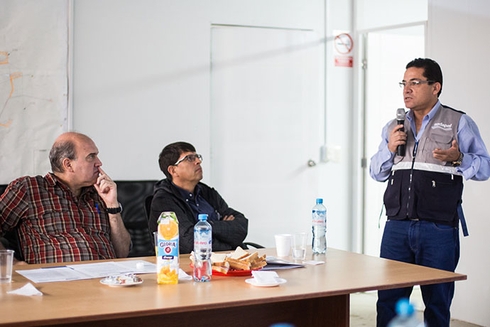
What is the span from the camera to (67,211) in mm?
3562

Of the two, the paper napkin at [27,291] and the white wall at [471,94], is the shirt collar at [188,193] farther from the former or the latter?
the white wall at [471,94]

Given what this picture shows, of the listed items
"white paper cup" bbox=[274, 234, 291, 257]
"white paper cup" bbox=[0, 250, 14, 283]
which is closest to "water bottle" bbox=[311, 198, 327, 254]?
"white paper cup" bbox=[274, 234, 291, 257]

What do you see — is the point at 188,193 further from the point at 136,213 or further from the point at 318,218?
the point at 136,213

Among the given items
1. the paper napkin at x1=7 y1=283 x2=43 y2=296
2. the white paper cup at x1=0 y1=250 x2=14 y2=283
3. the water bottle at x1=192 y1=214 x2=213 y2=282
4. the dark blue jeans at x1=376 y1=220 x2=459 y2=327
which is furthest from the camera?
the dark blue jeans at x1=376 y1=220 x2=459 y2=327

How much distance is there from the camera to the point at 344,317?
2.99 meters

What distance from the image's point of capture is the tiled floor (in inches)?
198

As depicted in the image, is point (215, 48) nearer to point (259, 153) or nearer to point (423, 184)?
point (259, 153)

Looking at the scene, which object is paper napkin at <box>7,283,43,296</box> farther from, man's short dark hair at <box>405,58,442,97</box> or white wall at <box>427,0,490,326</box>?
white wall at <box>427,0,490,326</box>

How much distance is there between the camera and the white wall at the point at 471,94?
4977 mm

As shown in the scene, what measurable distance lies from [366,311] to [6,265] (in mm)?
3306

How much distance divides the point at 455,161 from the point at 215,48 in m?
2.30

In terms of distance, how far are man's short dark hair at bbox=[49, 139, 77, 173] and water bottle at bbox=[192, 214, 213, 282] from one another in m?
1.08

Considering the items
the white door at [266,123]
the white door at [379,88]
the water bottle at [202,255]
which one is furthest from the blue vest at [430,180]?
the white door at [379,88]

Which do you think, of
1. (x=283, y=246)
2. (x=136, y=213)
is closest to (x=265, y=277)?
(x=283, y=246)
